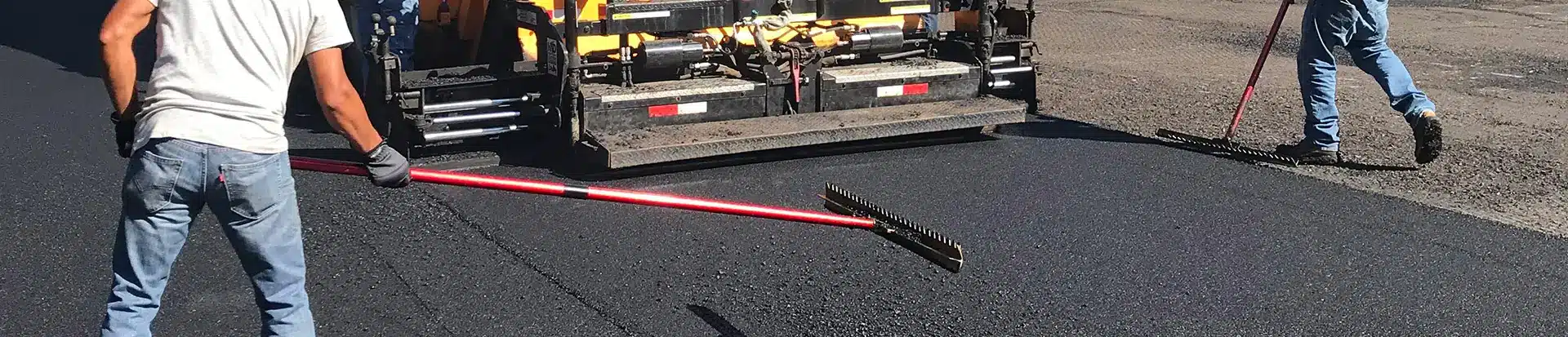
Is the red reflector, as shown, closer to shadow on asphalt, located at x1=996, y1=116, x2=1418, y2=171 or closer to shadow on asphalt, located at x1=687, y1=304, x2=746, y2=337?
shadow on asphalt, located at x1=996, y1=116, x2=1418, y2=171

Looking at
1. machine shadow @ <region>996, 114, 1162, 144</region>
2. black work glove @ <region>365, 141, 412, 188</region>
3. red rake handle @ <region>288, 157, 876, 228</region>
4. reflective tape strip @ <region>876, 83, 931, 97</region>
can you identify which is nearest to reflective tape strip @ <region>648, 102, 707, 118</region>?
reflective tape strip @ <region>876, 83, 931, 97</region>

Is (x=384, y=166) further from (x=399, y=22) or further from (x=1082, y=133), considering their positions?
(x=1082, y=133)

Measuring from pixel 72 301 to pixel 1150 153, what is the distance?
15.6ft

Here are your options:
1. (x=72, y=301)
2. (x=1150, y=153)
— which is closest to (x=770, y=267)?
(x=72, y=301)

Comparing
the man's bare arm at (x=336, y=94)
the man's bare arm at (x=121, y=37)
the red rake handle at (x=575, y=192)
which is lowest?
the red rake handle at (x=575, y=192)

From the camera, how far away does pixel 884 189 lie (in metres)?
6.25

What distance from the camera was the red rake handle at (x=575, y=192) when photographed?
3705 mm

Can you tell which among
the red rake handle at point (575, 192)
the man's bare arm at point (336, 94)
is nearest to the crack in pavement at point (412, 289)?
the red rake handle at point (575, 192)

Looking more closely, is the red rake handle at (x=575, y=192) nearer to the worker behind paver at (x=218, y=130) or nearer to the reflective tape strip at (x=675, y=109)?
the worker behind paver at (x=218, y=130)

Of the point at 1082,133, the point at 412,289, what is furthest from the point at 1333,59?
the point at 412,289

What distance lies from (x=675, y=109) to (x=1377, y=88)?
16.8 feet

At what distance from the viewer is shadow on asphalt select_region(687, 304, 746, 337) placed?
425 centimetres

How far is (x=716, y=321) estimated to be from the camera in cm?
436

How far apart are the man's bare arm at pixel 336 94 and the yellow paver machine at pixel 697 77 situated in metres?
2.78
